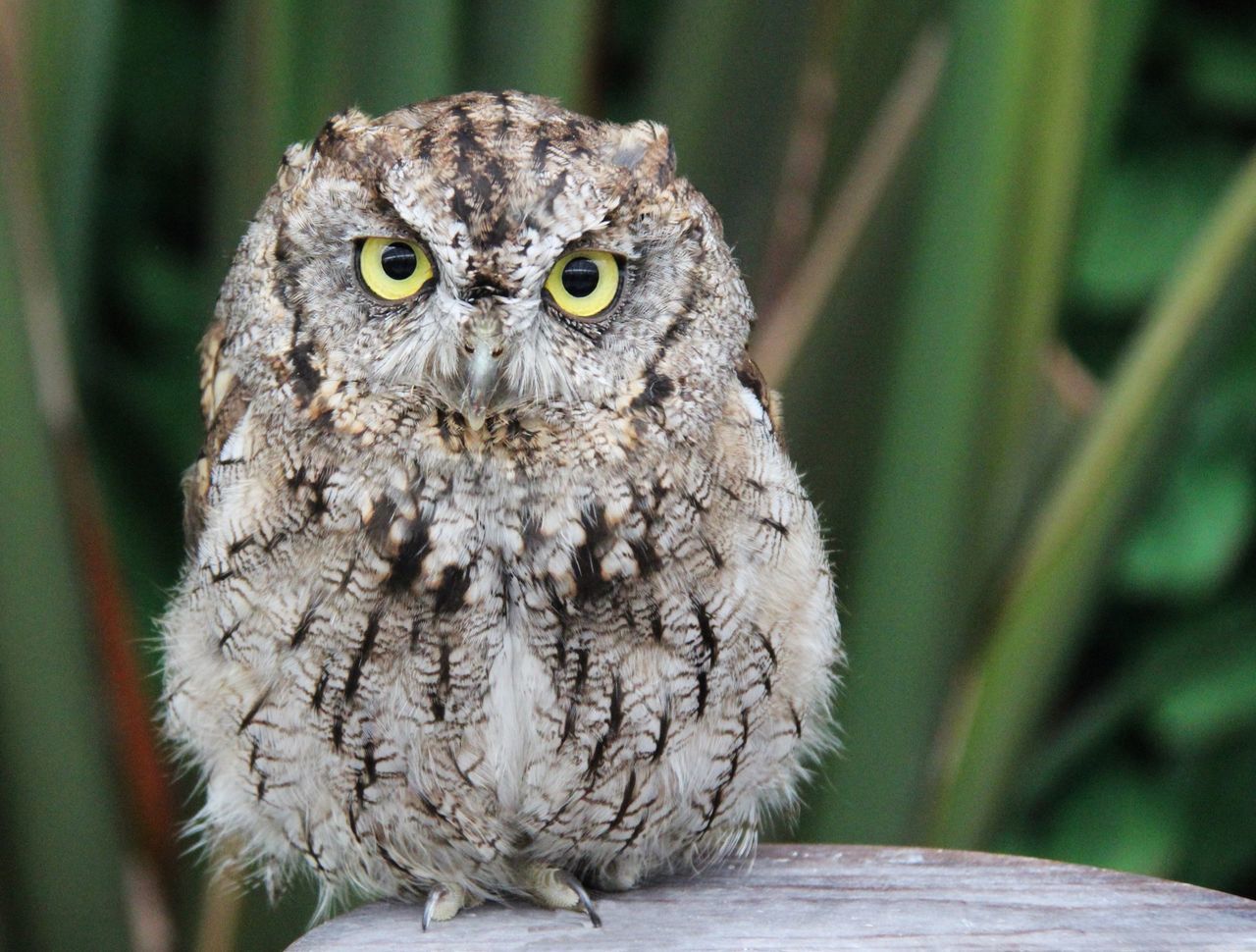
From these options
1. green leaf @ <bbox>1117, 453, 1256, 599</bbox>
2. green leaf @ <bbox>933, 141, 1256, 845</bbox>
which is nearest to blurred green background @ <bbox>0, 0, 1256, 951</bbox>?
green leaf @ <bbox>933, 141, 1256, 845</bbox>

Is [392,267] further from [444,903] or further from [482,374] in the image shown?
[444,903]

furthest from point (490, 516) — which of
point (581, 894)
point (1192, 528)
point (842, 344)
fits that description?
point (1192, 528)

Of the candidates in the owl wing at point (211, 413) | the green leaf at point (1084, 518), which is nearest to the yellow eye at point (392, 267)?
the owl wing at point (211, 413)

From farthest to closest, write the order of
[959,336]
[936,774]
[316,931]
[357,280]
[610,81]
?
[610,81] → [936,774] → [959,336] → [316,931] → [357,280]

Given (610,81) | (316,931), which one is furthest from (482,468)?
(610,81)

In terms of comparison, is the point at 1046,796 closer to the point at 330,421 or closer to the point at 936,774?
the point at 936,774

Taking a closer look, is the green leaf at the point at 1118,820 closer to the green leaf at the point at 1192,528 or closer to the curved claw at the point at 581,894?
the green leaf at the point at 1192,528
